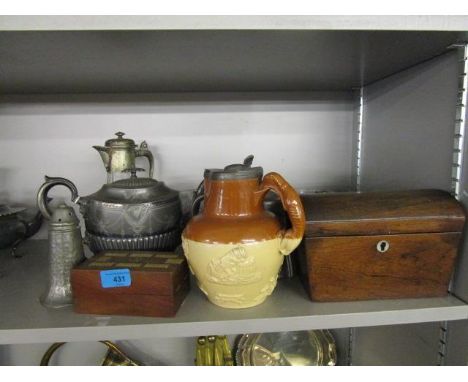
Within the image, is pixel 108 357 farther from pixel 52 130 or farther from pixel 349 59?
pixel 349 59

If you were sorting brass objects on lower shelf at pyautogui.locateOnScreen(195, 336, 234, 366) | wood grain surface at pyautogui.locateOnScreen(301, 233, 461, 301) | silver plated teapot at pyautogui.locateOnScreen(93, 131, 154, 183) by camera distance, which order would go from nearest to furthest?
1. wood grain surface at pyautogui.locateOnScreen(301, 233, 461, 301)
2. silver plated teapot at pyautogui.locateOnScreen(93, 131, 154, 183)
3. brass objects on lower shelf at pyautogui.locateOnScreen(195, 336, 234, 366)

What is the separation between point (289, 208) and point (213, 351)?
0.55 meters

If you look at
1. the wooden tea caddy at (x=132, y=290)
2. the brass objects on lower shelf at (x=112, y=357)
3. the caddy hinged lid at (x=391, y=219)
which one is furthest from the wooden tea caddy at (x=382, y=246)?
the brass objects on lower shelf at (x=112, y=357)

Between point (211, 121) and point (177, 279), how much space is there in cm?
49

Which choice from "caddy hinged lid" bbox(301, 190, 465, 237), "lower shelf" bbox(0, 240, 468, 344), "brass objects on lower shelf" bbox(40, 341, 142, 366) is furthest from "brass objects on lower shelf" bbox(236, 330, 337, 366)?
"caddy hinged lid" bbox(301, 190, 465, 237)

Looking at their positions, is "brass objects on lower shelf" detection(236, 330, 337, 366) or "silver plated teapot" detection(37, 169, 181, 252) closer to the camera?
"silver plated teapot" detection(37, 169, 181, 252)

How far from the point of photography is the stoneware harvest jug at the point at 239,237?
18.8 inches

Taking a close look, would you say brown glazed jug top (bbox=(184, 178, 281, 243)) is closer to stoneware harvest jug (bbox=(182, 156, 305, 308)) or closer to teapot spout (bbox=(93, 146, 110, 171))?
stoneware harvest jug (bbox=(182, 156, 305, 308))

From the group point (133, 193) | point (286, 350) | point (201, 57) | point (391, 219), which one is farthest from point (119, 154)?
point (286, 350)

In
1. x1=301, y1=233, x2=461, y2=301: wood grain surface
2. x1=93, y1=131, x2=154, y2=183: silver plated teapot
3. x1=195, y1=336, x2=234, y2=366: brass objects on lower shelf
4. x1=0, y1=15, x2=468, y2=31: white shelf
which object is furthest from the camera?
x1=195, y1=336, x2=234, y2=366: brass objects on lower shelf

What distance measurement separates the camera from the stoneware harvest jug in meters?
0.48

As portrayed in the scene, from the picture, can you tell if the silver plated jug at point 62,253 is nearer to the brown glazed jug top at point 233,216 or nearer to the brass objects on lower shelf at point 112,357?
the brown glazed jug top at point 233,216

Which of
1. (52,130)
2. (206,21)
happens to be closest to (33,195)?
(52,130)

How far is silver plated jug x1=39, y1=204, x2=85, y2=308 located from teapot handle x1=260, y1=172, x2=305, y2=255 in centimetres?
31
